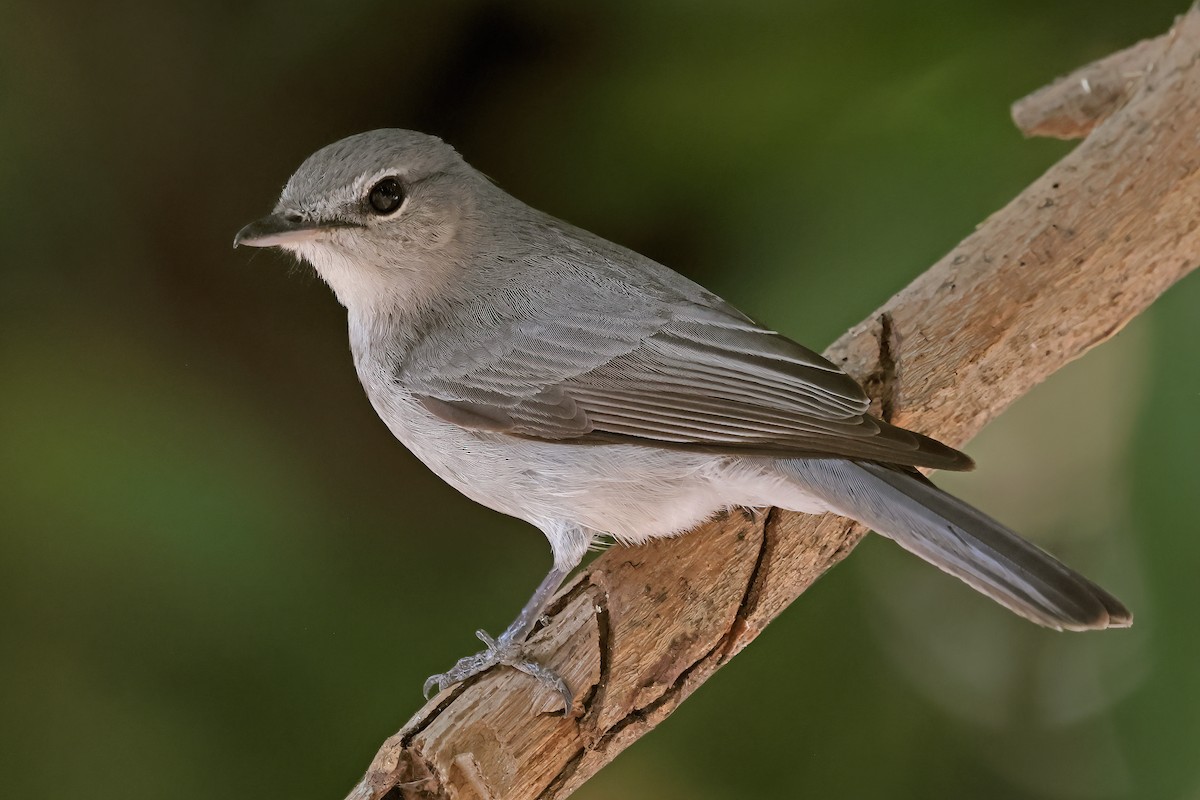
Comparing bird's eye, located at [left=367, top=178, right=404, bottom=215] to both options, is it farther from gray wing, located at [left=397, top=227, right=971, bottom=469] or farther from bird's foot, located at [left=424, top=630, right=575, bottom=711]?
bird's foot, located at [left=424, top=630, right=575, bottom=711]

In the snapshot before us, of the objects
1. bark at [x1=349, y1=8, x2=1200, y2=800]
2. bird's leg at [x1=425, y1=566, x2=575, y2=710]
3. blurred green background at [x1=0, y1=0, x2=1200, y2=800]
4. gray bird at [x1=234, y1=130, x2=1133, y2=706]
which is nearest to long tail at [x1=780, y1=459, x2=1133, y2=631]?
gray bird at [x1=234, y1=130, x2=1133, y2=706]

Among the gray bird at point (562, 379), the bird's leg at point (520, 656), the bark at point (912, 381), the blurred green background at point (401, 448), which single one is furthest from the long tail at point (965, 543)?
the blurred green background at point (401, 448)

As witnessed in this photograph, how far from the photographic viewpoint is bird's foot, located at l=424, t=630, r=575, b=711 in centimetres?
236

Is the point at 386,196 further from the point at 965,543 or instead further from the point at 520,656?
the point at 965,543

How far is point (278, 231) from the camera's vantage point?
2.38m

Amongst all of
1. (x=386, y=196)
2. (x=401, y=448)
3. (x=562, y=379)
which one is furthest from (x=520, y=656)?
(x=401, y=448)

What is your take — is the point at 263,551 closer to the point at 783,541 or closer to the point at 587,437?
the point at 587,437

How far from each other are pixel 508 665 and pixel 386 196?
99cm

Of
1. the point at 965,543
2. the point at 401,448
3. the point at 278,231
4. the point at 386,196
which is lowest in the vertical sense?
the point at 401,448

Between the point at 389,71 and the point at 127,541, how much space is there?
143cm

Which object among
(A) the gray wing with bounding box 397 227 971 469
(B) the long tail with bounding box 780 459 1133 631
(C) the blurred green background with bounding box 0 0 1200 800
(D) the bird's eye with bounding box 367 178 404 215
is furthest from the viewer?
(C) the blurred green background with bounding box 0 0 1200 800

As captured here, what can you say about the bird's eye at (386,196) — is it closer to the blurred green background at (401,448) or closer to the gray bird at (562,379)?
the gray bird at (562,379)

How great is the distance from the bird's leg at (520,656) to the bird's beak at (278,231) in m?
0.85

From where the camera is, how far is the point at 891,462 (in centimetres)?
229
